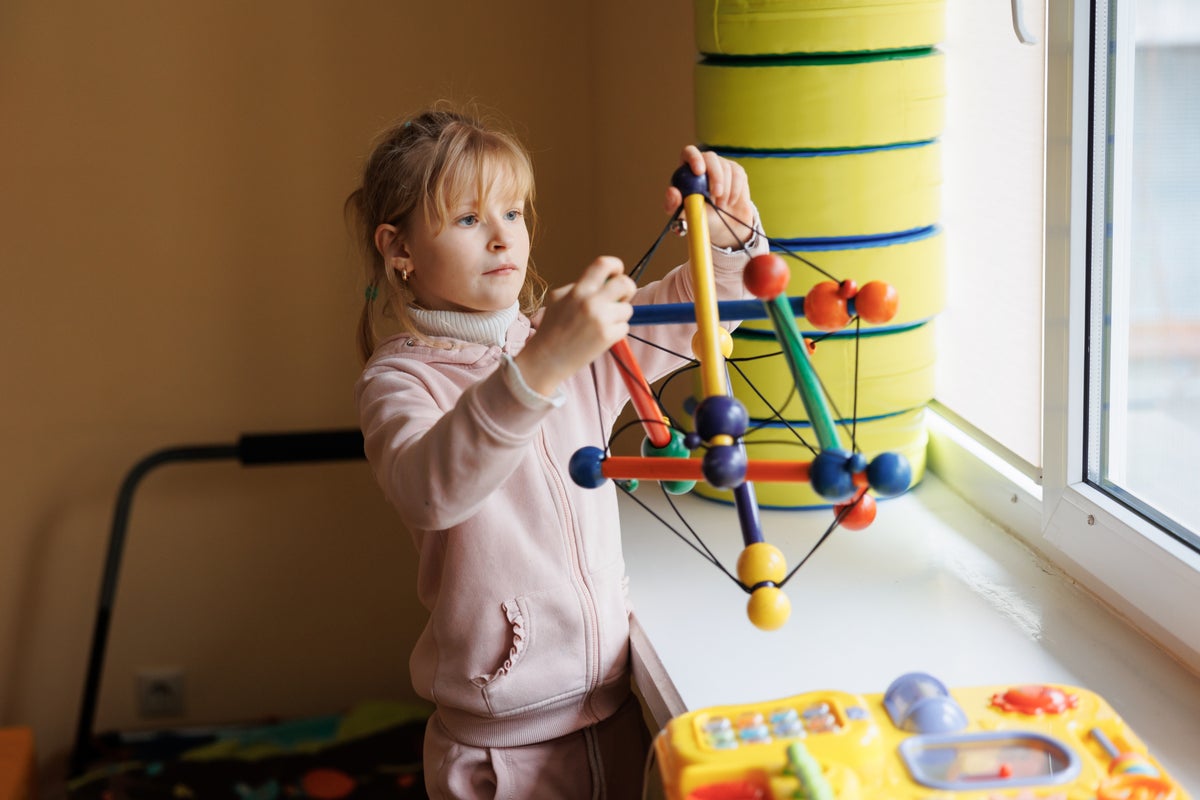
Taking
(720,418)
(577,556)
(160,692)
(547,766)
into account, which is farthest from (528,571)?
(160,692)

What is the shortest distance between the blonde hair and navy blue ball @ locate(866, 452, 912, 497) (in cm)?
48

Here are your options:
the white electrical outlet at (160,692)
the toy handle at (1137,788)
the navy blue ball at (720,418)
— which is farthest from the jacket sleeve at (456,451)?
the white electrical outlet at (160,692)

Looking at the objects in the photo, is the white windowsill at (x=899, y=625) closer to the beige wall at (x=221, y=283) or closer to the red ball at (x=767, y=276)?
the red ball at (x=767, y=276)

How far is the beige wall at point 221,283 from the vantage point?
1.97 m

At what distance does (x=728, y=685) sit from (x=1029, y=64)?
0.65m

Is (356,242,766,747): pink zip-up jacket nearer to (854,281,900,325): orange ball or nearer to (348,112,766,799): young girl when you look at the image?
(348,112,766,799): young girl

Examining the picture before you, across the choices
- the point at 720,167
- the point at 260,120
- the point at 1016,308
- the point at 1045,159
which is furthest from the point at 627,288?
the point at 260,120

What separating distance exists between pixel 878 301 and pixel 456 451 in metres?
0.28

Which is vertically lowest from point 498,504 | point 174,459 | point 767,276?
point 174,459

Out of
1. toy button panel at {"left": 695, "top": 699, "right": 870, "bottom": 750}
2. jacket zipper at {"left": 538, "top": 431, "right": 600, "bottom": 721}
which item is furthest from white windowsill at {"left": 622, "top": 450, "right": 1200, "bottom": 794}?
toy button panel at {"left": 695, "top": 699, "right": 870, "bottom": 750}

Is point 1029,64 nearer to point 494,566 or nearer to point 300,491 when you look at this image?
point 494,566

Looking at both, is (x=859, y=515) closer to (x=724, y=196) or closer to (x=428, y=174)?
(x=724, y=196)

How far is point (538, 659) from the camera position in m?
1.10

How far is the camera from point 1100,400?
1141mm
